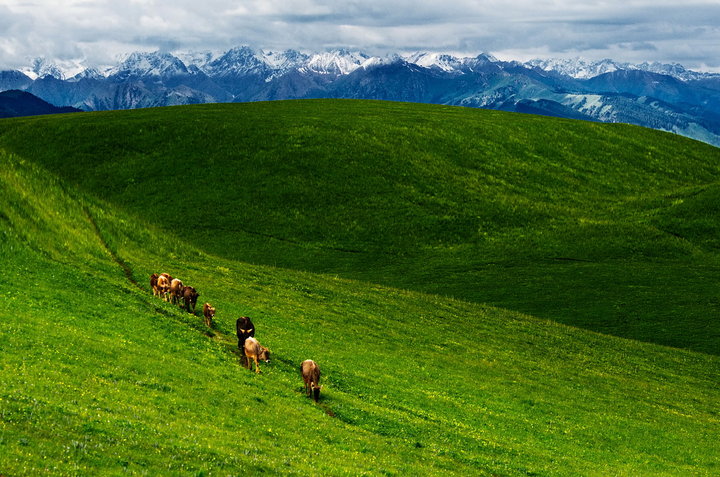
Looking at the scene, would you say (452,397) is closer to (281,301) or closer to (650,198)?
(281,301)

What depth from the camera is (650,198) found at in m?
124

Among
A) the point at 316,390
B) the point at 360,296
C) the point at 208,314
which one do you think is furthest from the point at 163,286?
the point at 360,296

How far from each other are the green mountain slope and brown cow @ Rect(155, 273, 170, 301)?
44.3 metres

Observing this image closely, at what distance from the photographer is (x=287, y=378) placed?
116ft

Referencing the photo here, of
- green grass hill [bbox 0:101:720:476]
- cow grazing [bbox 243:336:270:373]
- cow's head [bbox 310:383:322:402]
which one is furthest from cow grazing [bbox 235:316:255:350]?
cow's head [bbox 310:383:322:402]

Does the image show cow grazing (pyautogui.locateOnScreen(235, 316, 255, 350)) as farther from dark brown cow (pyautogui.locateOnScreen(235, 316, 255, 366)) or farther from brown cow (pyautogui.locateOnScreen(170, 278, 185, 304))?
brown cow (pyautogui.locateOnScreen(170, 278, 185, 304))

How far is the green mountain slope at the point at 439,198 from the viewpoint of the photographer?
286ft

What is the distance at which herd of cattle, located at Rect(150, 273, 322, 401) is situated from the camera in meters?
33.2

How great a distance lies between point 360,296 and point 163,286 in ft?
78.8

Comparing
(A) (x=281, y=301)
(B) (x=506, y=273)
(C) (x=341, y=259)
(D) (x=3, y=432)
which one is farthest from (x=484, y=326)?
(D) (x=3, y=432)

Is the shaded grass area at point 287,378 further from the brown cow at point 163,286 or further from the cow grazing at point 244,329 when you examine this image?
the brown cow at point 163,286

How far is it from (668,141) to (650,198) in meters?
50.3

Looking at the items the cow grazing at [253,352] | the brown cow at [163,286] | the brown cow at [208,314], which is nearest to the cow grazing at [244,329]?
the cow grazing at [253,352]

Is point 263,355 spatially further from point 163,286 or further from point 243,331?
point 163,286
